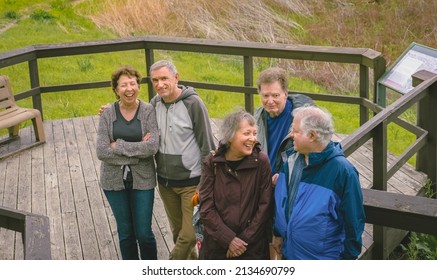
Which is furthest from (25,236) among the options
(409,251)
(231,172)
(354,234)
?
(409,251)

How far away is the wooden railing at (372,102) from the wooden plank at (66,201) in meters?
0.64

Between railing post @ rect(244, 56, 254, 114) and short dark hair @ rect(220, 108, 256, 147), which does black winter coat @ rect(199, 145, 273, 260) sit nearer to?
short dark hair @ rect(220, 108, 256, 147)

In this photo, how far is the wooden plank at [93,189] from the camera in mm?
5348

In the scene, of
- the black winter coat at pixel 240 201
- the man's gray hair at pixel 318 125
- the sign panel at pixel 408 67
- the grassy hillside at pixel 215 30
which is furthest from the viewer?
the grassy hillside at pixel 215 30

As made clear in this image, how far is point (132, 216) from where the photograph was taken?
4.63 m

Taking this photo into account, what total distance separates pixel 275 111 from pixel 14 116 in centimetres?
420

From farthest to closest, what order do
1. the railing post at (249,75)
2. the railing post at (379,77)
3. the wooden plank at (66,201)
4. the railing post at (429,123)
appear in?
the railing post at (249,75), the railing post at (379,77), the railing post at (429,123), the wooden plank at (66,201)

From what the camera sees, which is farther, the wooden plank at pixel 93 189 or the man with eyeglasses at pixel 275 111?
the wooden plank at pixel 93 189

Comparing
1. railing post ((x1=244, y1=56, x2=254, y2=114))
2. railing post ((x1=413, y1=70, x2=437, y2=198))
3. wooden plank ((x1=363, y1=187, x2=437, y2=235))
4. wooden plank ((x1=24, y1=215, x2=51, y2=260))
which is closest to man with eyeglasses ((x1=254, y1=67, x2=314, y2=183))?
wooden plank ((x1=363, y1=187, x2=437, y2=235))

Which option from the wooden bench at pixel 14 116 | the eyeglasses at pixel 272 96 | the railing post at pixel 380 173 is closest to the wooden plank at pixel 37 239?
the eyeglasses at pixel 272 96

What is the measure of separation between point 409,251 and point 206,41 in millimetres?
3127

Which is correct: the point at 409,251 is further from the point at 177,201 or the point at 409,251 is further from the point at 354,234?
the point at 354,234

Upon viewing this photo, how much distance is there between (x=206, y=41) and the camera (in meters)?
7.71

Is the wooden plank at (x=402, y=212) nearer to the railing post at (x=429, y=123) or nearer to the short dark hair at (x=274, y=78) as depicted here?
the short dark hair at (x=274, y=78)
